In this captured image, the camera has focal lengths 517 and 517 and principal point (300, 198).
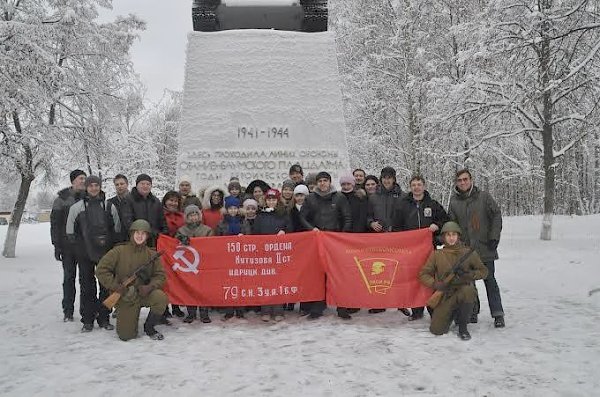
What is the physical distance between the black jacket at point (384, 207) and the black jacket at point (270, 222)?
1.06 meters

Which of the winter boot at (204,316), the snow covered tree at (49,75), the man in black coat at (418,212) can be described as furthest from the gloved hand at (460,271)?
the snow covered tree at (49,75)

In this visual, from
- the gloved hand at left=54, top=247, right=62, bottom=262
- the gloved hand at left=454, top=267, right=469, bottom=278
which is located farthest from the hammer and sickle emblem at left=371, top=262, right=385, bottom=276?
the gloved hand at left=54, top=247, right=62, bottom=262

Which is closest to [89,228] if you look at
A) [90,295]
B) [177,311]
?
[90,295]

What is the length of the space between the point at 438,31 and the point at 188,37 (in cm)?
1373

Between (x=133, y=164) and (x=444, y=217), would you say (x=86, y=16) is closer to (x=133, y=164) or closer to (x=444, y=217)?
(x=133, y=164)

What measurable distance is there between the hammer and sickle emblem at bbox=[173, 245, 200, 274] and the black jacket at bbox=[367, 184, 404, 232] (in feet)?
6.91

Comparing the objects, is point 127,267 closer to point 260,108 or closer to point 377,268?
point 377,268

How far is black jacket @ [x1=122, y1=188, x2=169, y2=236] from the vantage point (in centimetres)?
587

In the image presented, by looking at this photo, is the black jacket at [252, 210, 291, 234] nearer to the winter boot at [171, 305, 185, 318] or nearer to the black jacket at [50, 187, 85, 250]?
the winter boot at [171, 305, 185, 318]

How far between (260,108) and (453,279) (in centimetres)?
458

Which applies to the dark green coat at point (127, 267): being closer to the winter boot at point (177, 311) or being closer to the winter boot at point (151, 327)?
the winter boot at point (151, 327)

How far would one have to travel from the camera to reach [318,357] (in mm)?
4500

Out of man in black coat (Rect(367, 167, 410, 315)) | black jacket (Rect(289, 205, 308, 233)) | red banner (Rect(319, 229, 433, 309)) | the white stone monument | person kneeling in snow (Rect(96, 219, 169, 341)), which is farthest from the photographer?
the white stone monument

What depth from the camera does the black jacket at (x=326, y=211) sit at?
6117 millimetres
